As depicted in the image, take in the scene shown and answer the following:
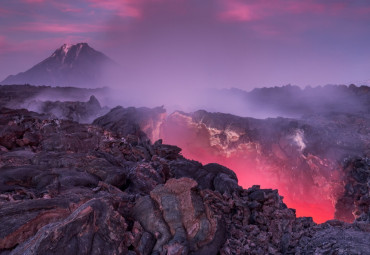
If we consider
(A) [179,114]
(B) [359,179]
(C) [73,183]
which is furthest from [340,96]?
(C) [73,183]

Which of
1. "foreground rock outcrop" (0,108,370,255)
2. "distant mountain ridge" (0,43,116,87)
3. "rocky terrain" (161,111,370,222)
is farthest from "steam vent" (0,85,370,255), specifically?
"distant mountain ridge" (0,43,116,87)

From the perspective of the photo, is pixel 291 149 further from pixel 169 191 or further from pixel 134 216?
pixel 134 216

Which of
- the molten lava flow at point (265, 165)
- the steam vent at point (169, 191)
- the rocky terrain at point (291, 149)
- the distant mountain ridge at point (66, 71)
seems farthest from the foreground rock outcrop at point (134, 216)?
the distant mountain ridge at point (66, 71)

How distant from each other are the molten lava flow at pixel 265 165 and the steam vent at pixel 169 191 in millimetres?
197

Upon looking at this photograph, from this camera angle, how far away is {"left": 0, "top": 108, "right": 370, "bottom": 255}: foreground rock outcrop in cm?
639

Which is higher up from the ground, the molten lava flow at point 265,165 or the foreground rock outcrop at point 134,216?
the foreground rock outcrop at point 134,216

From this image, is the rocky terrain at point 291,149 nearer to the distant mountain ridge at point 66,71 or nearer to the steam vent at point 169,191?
the steam vent at point 169,191

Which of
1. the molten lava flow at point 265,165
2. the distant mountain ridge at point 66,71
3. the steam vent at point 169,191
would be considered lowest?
the molten lava flow at point 265,165

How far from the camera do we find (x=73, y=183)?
435 inches

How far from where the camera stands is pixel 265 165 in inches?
1688

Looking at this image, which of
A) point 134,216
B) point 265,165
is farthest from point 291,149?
point 134,216

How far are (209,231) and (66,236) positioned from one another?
172 inches

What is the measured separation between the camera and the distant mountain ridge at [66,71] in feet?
567

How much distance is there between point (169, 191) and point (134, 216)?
1.49 m
